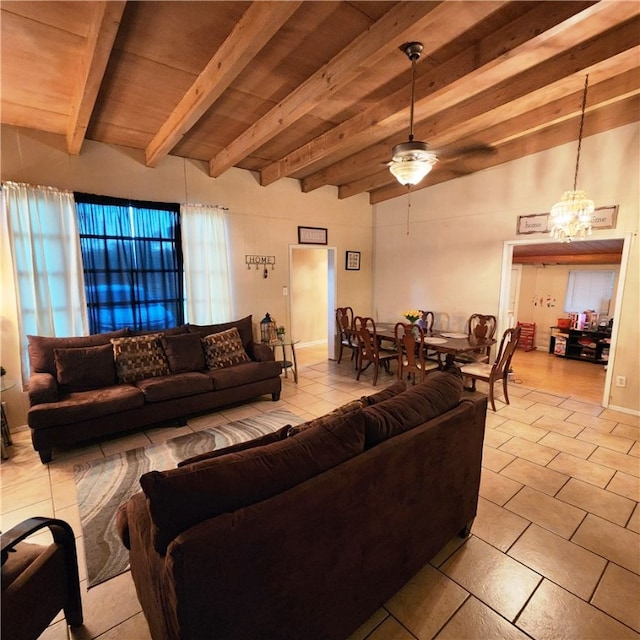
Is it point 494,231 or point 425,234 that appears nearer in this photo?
point 494,231

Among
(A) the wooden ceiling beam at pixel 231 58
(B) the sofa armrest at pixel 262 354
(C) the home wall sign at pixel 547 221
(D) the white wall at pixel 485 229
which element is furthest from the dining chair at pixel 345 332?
(A) the wooden ceiling beam at pixel 231 58

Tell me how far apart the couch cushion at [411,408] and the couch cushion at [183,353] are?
2643 mm

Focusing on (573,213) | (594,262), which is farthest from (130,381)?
(594,262)

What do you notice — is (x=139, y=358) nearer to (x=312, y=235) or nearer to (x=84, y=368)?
(x=84, y=368)

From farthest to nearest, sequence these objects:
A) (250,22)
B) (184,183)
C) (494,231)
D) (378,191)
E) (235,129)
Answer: (378,191) → (494,231) → (184,183) → (235,129) → (250,22)

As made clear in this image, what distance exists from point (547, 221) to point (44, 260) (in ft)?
18.5

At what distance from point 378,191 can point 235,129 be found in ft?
10.3

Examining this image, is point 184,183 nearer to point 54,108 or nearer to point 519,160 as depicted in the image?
point 54,108

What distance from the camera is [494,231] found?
4.70 metres

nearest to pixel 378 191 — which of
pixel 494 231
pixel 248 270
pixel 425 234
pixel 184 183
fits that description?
pixel 425 234

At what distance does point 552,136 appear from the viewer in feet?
13.0

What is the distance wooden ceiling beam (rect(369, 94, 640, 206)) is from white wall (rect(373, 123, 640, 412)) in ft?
0.25

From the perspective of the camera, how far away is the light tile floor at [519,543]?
1.52 m

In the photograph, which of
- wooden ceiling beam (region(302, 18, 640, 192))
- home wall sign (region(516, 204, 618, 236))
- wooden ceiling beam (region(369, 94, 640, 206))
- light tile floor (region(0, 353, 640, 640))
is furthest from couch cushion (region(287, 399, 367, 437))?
wooden ceiling beam (region(369, 94, 640, 206))
